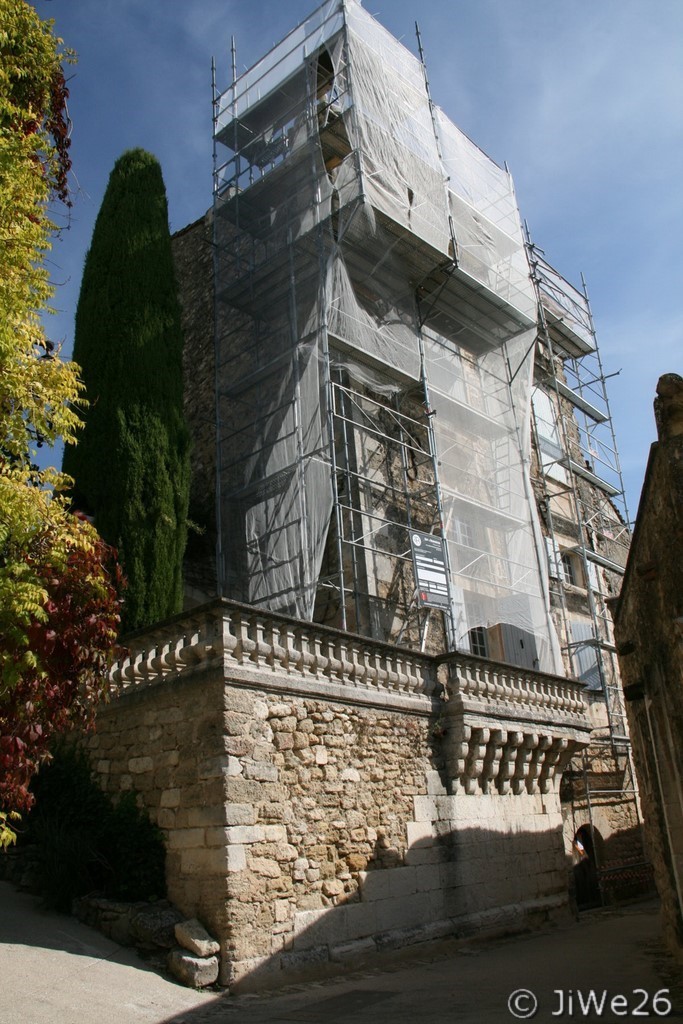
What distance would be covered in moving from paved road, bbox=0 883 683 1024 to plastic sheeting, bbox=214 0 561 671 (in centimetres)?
487

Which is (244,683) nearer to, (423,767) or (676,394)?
(423,767)

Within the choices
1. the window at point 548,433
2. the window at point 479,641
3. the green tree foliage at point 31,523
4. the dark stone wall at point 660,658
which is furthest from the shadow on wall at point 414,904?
the window at point 548,433

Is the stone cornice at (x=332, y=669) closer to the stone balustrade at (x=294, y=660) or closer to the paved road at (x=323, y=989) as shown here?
the stone balustrade at (x=294, y=660)

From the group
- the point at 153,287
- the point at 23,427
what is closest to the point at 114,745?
the point at 23,427

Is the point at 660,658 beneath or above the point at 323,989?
above

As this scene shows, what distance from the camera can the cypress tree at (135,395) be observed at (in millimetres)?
9773

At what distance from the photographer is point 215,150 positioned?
Answer: 14859 mm

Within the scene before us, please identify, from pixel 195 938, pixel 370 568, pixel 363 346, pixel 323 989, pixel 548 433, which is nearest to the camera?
pixel 195 938

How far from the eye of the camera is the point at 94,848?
7074 mm

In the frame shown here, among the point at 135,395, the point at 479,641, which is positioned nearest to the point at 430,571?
the point at 479,641

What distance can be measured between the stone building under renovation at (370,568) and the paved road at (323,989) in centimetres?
47

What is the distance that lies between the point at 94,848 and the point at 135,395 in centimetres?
580

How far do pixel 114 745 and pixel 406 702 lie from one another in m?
2.99

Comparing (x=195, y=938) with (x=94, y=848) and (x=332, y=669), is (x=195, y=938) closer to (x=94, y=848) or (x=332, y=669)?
(x=94, y=848)
